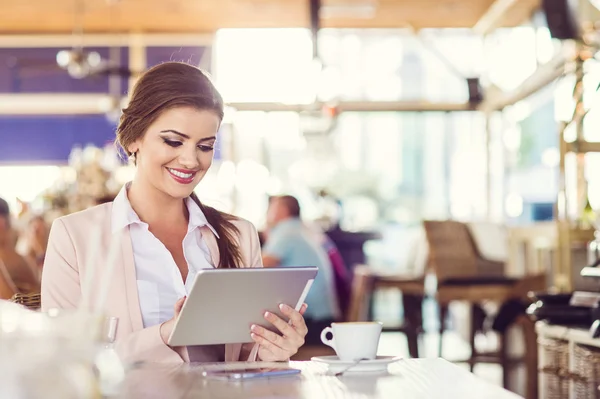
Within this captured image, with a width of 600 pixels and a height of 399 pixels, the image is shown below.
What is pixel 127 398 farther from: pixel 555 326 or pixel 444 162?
pixel 444 162

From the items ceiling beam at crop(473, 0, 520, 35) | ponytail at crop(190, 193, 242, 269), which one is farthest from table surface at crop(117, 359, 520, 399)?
ceiling beam at crop(473, 0, 520, 35)

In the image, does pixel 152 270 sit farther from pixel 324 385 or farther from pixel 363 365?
pixel 324 385

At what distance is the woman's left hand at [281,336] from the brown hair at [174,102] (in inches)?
17.9

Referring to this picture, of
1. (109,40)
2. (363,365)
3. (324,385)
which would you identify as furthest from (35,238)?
(109,40)

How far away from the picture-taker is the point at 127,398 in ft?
4.37

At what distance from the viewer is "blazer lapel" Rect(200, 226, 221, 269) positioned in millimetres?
2289

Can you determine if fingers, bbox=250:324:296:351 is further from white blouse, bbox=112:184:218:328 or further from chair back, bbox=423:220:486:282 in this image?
chair back, bbox=423:220:486:282

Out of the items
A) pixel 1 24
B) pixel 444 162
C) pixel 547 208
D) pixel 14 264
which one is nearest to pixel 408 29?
pixel 444 162

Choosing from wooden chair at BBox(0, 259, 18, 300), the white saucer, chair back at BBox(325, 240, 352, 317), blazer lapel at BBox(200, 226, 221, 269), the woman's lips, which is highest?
the woman's lips

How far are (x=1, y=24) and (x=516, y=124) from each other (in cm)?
637

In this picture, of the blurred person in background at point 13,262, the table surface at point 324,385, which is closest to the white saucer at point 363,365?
the table surface at point 324,385

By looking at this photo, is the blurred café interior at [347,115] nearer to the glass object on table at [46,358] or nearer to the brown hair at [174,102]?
the brown hair at [174,102]

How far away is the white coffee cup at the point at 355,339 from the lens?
5.42 ft

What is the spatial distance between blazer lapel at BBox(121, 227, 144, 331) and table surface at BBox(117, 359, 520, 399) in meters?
0.38
